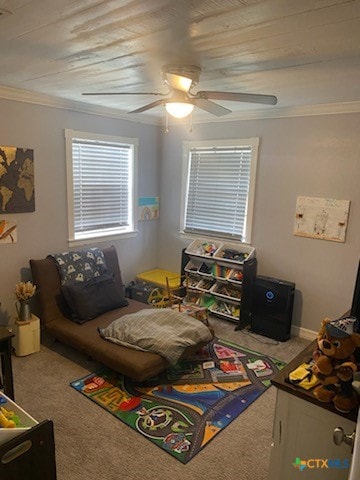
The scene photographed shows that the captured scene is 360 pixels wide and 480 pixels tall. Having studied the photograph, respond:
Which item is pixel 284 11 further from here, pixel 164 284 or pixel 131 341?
pixel 164 284

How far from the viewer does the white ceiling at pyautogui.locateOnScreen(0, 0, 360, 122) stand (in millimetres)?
1477

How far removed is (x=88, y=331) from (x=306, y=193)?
2.65 meters

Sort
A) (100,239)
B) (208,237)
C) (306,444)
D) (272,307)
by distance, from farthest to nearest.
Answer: (208,237), (100,239), (272,307), (306,444)

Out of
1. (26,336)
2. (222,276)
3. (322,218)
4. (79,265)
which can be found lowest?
(26,336)

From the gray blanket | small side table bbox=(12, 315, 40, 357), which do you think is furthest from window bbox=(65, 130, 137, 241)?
the gray blanket

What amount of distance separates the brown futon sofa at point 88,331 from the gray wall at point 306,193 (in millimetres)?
1491

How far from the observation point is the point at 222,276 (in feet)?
13.7

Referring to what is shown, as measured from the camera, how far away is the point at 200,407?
8.63 feet

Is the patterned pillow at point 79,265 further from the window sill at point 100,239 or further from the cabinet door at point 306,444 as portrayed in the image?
the cabinet door at point 306,444

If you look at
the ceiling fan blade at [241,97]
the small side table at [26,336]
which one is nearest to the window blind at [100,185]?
the small side table at [26,336]

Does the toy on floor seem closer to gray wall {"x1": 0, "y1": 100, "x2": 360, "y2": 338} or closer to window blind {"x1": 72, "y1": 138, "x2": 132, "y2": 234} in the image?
gray wall {"x1": 0, "y1": 100, "x2": 360, "y2": 338}

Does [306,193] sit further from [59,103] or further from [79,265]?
[59,103]

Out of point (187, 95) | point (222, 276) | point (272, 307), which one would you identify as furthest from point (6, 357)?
point (272, 307)

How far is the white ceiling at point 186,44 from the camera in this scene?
1.48 metres
